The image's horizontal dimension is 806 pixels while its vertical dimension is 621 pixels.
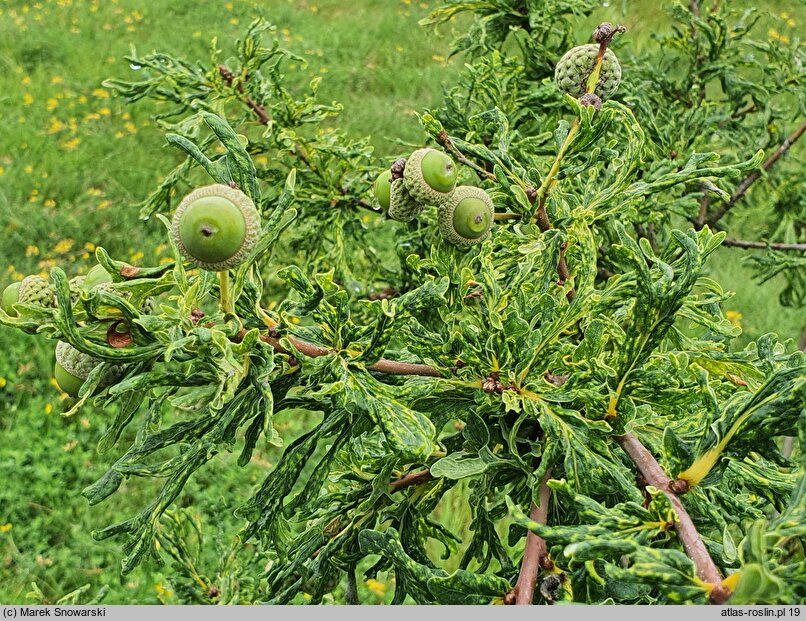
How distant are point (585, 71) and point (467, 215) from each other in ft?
1.09

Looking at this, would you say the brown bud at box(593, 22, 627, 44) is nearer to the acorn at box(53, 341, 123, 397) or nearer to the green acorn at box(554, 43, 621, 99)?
the green acorn at box(554, 43, 621, 99)

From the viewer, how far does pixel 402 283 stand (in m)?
2.23

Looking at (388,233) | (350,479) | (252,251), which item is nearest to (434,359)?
(252,251)

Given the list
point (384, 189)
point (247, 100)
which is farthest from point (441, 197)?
point (247, 100)

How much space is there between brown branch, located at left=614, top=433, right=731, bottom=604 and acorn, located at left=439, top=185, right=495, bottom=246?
0.38 meters

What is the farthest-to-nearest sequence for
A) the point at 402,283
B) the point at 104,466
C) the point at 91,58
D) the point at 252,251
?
the point at 91,58 → the point at 104,466 → the point at 402,283 → the point at 252,251

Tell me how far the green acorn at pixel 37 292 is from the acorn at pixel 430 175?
511mm

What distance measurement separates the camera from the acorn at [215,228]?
80 cm

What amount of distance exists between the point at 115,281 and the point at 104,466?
2.79m

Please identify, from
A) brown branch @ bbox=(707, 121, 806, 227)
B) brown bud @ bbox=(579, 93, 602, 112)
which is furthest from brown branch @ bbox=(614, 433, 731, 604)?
brown branch @ bbox=(707, 121, 806, 227)

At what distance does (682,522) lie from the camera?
29.8 inches

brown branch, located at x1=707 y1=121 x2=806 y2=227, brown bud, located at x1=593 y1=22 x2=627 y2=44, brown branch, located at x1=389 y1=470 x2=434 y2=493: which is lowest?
brown branch, located at x1=389 y1=470 x2=434 y2=493

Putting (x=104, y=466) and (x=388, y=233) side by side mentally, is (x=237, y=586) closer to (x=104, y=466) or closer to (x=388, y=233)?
(x=104, y=466)

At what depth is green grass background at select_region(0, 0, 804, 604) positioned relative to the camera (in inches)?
121
